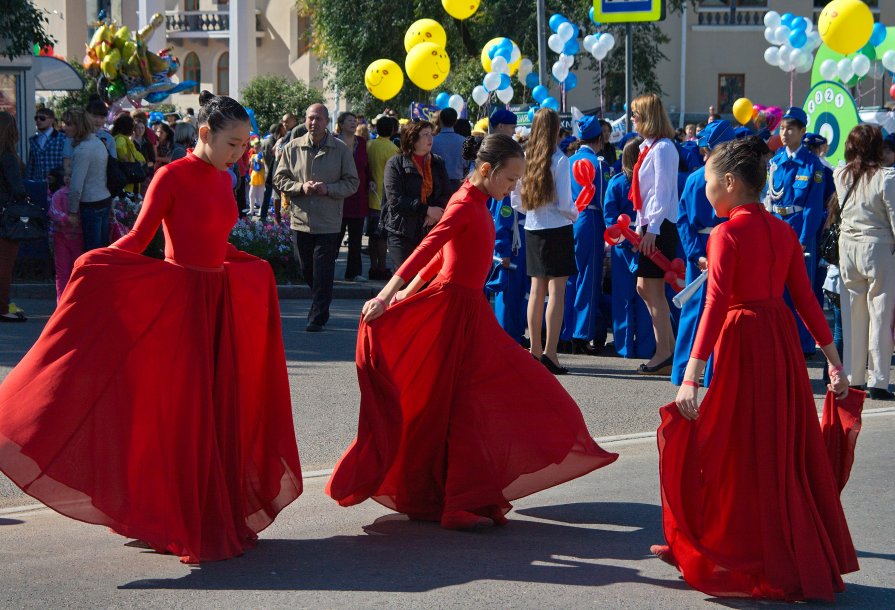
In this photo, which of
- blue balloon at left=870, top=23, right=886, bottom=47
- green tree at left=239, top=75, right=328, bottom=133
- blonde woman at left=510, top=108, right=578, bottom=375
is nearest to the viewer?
blonde woman at left=510, top=108, right=578, bottom=375

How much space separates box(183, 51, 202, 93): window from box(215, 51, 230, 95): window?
2.98 feet

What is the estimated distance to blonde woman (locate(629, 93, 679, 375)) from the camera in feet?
33.5

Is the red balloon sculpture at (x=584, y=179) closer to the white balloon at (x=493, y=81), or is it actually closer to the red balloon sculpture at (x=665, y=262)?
the red balloon sculpture at (x=665, y=262)

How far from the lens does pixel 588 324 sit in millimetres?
11633

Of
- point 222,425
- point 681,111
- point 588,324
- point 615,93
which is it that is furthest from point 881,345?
point 681,111

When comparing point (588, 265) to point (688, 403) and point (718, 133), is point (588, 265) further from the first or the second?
point (688, 403)

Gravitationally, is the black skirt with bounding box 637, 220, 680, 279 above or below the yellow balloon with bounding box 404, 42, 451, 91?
below

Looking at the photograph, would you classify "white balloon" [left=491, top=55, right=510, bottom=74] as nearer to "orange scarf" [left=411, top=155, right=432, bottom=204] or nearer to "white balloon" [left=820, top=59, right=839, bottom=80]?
"white balloon" [left=820, top=59, right=839, bottom=80]

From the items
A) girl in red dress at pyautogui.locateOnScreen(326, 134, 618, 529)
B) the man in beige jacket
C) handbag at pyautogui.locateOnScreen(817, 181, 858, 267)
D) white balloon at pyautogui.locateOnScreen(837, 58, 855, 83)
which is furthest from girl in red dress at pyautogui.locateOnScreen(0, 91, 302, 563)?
white balloon at pyautogui.locateOnScreen(837, 58, 855, 83)

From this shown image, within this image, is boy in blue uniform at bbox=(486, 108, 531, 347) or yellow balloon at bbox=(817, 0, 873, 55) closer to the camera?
boy in blue uniform at bbox=(486, 108, 531, 347)

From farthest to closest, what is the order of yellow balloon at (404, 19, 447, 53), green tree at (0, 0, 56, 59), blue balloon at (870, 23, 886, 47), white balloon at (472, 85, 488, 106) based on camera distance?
blue balloon at (870, 23, 886, 47) → white balloon at (472, 85, 488, 106) → yellow balloon at (404, 19, 447, 53) → green tree at (0, 0, 56, 59)

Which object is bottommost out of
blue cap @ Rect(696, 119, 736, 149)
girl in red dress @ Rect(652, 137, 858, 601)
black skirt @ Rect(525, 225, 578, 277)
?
girl in red dress @ Rect(652, 137, 858, 601)

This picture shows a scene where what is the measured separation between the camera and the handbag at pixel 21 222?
12.5m

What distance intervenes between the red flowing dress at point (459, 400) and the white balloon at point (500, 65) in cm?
1911
